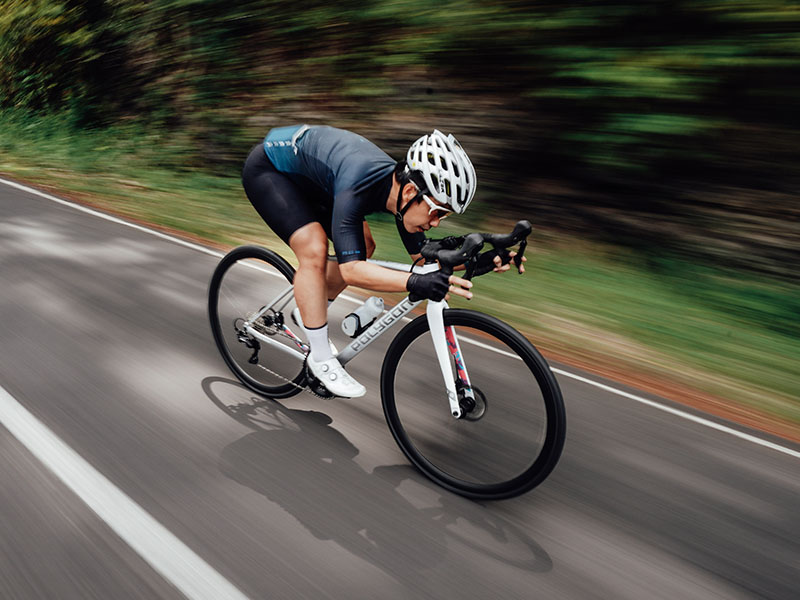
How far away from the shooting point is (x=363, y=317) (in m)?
3.49

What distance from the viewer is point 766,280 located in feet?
20.1

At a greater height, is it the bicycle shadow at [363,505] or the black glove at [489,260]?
the black glove at [489,260]

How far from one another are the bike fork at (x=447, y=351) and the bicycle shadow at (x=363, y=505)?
0.48 m

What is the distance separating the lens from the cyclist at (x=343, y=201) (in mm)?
2852

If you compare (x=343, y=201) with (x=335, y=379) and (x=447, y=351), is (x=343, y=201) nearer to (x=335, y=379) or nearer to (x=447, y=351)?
Result: (x=447, y=351)

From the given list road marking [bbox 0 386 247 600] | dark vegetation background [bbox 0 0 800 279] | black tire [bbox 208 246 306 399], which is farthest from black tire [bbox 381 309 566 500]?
dark vegetation background [bbox 0 0 800 279]

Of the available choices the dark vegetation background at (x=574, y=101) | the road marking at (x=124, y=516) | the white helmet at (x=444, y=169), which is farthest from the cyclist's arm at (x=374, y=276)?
the dark vegetation background at (x=574, y=101)

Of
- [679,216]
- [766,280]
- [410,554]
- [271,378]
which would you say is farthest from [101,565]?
[679,216]

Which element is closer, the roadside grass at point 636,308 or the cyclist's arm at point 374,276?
the cyclist's arm at point 374,276

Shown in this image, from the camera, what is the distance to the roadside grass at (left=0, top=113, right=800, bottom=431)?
4715 millimetres

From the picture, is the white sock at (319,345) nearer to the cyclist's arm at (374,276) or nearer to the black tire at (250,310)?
the black tire at (250,310)

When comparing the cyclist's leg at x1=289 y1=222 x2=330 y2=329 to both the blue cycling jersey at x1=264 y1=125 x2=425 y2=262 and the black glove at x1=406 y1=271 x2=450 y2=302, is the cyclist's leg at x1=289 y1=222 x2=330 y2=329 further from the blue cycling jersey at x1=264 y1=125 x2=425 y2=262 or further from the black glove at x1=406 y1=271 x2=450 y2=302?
the black glove at x1=406 y1=271 x2=450 y2=302

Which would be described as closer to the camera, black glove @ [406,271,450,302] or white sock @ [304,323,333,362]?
black glove @ [406,271,450,302]

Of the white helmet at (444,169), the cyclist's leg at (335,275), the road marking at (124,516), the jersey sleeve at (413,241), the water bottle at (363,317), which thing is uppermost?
the white helmet at (444,169)
